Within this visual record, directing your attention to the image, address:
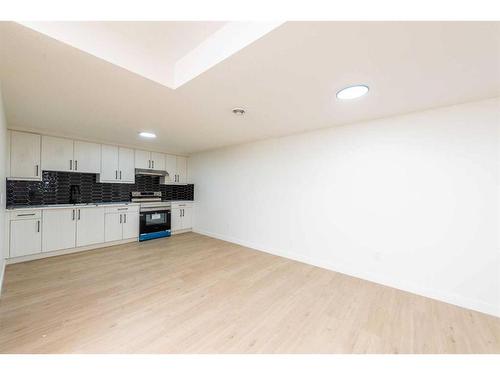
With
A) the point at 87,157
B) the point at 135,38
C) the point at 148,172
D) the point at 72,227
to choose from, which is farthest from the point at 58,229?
the point at 135,38

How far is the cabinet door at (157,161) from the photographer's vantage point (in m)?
4.92

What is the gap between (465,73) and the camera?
1579 mm

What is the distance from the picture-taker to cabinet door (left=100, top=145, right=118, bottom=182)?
162 inches

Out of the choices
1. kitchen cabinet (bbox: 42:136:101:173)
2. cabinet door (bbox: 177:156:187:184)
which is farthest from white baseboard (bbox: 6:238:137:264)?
cabinet door (bbox: 177:156:187:184)

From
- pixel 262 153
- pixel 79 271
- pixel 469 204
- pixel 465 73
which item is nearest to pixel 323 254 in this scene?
pixel 469 204

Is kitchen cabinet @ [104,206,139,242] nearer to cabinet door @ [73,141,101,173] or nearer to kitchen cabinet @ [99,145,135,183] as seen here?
kitchen cabinet @ [99,145,135,183]

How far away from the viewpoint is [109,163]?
4.20 m

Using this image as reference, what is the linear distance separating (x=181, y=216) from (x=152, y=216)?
77 centimetres

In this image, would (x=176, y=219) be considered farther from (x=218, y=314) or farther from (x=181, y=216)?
(x=218, y=314)

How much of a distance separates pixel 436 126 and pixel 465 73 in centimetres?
81

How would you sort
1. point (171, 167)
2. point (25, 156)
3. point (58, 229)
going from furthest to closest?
point (171, 167) < point (58, 229) < point (25, 156)

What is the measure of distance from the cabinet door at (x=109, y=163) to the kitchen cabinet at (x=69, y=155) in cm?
7

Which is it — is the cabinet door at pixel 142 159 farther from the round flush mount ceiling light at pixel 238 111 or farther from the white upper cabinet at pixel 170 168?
the round flush mount ceiling light at pixel 238 111

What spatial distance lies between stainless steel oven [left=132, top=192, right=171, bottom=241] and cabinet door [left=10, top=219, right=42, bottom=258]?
156 centimetres
